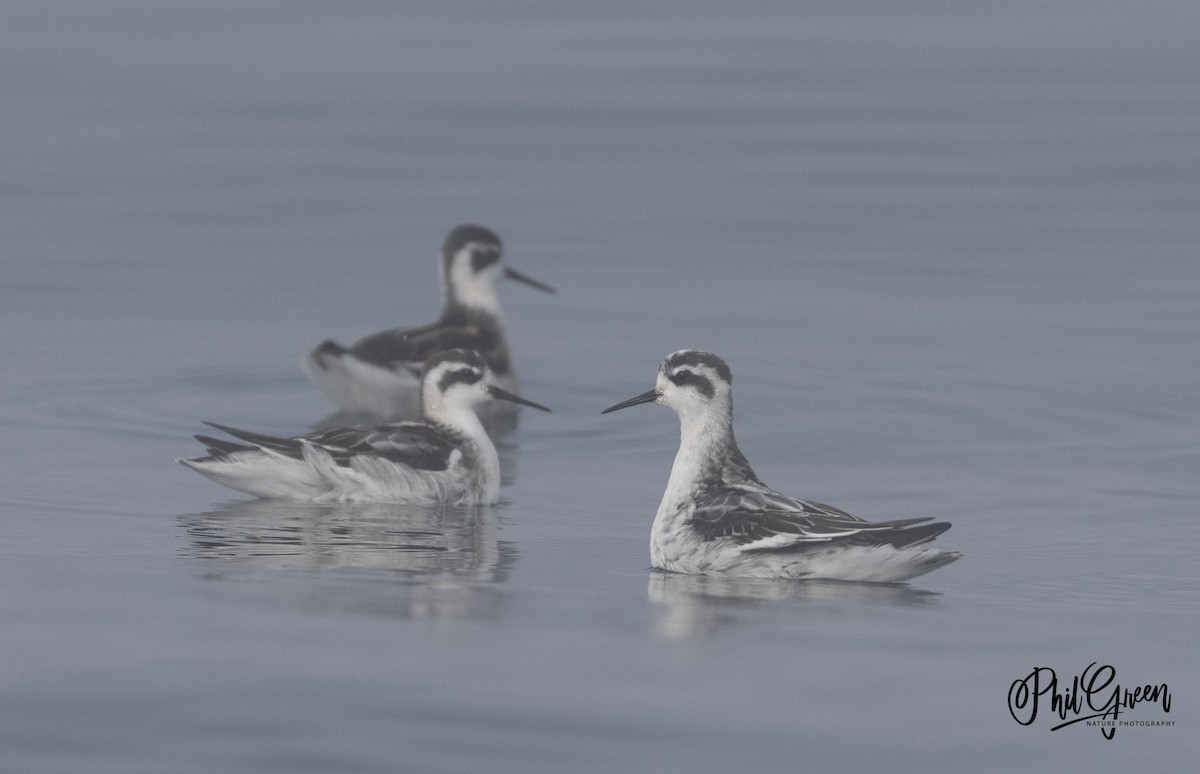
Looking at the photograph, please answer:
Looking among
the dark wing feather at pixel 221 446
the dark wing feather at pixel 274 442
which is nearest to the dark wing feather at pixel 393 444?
the dark wing feather at pixel 274 442

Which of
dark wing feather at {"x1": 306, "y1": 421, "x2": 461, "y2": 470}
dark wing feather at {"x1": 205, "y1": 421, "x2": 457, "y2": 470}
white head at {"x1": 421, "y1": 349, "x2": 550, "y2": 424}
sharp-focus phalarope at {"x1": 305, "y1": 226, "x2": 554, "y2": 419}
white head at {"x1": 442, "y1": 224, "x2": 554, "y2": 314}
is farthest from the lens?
white head at {"x1": 442, "y1": 224, "x2": 554, "y2": 314}

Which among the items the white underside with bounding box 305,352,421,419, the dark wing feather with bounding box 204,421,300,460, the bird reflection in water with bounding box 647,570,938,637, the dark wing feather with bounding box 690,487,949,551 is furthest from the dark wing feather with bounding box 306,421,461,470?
the white underside with bounding box 305,352,421,419

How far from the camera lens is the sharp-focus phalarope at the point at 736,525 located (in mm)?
10992

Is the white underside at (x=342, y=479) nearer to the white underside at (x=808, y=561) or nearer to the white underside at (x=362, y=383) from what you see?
the white underside at (x=808, y=561)

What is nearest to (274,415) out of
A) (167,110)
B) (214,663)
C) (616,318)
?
(616,318)

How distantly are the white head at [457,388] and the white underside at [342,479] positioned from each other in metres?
1.11

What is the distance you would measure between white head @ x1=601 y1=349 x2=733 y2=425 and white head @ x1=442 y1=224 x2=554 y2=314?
834cm

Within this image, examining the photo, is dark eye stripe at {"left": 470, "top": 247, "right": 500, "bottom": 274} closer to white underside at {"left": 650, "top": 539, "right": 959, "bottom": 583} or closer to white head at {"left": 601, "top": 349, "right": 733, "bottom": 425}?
white head at {"left": 601, "top": 349, "right": 733, "bottom": 425}

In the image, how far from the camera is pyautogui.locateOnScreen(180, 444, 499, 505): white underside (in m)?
13.9

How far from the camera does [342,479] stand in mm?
14047

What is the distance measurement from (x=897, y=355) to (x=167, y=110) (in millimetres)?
17285

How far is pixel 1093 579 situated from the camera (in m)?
11.4

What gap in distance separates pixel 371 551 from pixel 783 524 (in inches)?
94.9

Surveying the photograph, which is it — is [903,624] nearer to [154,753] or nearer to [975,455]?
[154,753]
